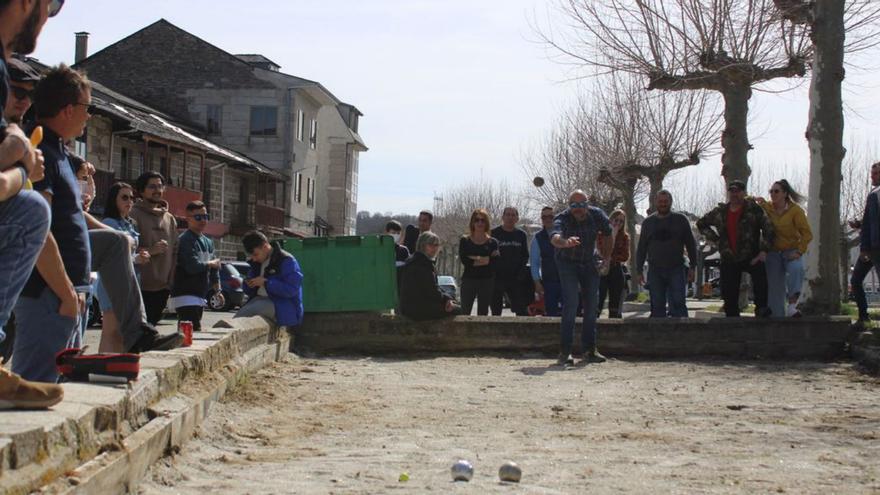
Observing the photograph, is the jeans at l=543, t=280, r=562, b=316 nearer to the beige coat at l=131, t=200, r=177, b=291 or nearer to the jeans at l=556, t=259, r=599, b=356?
the jeans at l=556, t=259, r=599, b=356

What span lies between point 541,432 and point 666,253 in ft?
20.6

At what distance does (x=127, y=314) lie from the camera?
630 centimetres

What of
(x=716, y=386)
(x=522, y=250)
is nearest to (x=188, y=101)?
(x=522, y=250)

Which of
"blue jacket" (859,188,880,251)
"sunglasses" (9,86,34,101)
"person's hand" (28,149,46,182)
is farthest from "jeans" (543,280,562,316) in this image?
"person's hand" (28,149,46,182)

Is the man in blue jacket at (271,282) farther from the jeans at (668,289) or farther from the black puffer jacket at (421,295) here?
the jeans at (668,289)

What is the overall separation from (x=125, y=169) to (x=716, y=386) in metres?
35.5

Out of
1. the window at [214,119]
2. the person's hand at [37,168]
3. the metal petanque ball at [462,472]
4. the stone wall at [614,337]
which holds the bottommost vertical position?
the metal petanque ball at [462,472]

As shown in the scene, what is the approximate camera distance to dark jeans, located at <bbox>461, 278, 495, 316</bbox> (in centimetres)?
1356

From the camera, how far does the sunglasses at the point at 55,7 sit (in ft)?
13.9

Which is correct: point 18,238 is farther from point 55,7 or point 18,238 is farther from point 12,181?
point 55,7

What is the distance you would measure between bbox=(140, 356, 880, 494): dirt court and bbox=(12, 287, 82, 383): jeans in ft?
2.32

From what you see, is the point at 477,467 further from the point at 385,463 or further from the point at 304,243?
the point at 304,243

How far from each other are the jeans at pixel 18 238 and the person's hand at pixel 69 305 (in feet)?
2.38

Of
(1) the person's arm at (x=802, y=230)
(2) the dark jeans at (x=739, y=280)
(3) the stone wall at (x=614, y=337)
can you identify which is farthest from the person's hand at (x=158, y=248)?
(1) the person's arm at (x=802, y=230)
